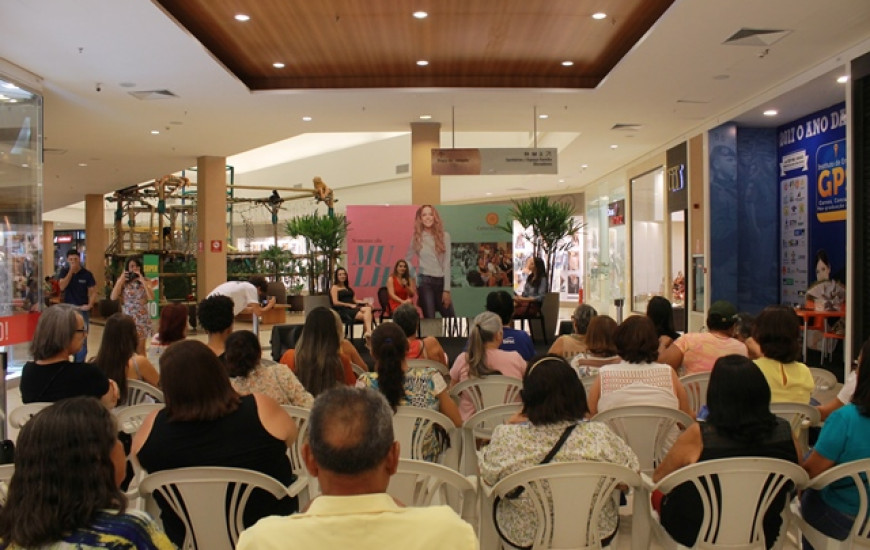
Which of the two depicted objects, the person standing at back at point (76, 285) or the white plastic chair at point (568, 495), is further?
the person standing at back at point (76, 285)

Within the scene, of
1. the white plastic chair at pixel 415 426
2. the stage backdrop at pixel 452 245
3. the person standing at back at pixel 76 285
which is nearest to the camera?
the white plastic chair at pixel 415 426

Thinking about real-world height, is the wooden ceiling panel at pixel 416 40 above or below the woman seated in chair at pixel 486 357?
above

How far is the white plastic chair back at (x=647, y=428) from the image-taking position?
3.29 metres

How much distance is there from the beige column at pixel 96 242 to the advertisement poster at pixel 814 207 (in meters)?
16.4

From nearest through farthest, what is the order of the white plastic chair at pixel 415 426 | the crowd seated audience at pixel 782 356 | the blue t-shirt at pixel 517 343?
the white plastic chair at pixel 415 426 → the crowd seated audience at pixel 782 356 → the blue t-shirt at pixel 517 343

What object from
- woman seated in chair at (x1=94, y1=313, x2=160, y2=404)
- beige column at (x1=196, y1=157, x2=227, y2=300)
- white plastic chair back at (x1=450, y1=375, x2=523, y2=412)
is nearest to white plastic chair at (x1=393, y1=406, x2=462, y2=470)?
white plastic chair back at (x1=450, y1=375, x2=523, y2=412)

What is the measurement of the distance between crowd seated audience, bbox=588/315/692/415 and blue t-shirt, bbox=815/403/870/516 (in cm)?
92

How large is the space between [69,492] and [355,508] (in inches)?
25.5

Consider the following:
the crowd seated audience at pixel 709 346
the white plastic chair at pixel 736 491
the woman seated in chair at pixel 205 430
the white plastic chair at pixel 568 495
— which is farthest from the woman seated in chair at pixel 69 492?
the crowd seated audience at pixel 709 346

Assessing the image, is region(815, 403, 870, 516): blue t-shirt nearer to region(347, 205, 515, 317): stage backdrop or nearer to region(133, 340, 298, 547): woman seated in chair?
region(133, 340, 298, 547): woman seated in chair

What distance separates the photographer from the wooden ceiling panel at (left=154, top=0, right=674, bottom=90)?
23.8 feet

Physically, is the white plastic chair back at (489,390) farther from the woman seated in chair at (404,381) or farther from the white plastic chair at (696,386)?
the white plastic chair at (696,386)

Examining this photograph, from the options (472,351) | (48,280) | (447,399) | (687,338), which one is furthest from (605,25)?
(48,280)

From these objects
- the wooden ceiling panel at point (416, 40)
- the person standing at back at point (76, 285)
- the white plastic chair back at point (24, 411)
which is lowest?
the white plastic chair back at point (24, 411)
